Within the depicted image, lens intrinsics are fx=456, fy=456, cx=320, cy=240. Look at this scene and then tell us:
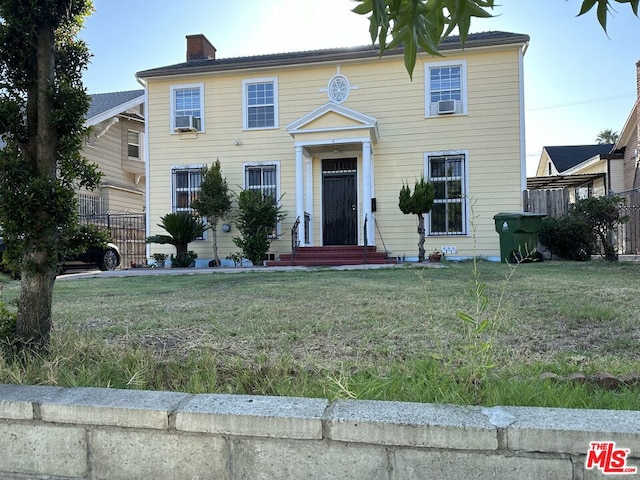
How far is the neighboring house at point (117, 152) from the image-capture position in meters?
17.3

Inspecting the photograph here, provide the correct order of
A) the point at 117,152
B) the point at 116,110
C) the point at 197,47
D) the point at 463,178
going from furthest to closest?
the point at 117,152 < the point at 116,110 < the point at 197,47 < the point at 463,178

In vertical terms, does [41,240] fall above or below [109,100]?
below

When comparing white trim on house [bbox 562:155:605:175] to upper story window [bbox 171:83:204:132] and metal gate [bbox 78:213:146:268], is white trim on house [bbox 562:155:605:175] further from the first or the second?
metal gate [bbox 78:213:146:268]

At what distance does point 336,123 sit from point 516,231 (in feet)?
16.8

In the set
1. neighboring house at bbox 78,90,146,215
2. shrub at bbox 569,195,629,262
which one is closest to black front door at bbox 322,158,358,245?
shrub at bbox 569,195,629,262

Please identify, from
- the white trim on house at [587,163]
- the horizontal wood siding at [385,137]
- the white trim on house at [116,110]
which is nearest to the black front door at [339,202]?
the horizontal wood siding at [385,137]

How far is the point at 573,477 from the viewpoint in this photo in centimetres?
146

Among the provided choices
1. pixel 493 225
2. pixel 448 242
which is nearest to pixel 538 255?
pixel 493 225

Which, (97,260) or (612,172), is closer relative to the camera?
(97,260)

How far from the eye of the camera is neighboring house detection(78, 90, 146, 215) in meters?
17.3

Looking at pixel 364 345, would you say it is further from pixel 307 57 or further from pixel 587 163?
pixel 587 163

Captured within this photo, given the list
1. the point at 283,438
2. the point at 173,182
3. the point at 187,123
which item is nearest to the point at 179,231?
the point at 173,182

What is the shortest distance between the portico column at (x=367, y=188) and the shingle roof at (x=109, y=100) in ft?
36.8

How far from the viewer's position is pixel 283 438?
5.28 ft
